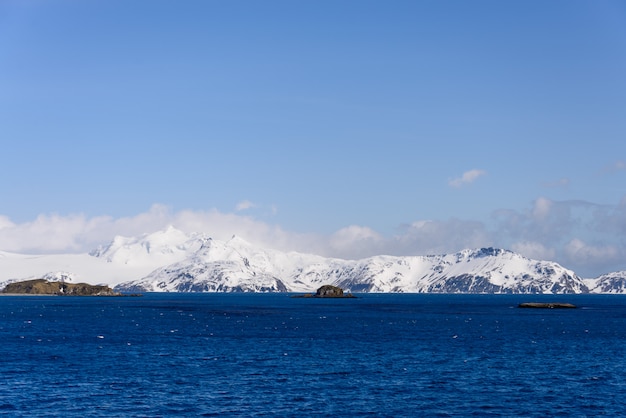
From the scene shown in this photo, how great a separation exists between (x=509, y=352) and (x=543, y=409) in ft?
148

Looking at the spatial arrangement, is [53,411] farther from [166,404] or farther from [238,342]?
[238,342]

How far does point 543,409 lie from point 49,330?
119933mm

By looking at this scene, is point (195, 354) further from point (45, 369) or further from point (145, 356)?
point (45, 369)

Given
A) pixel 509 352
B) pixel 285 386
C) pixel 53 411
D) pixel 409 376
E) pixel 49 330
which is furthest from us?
pixel 49 330

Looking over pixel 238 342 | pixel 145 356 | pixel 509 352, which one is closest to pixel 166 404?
pixel 145 356

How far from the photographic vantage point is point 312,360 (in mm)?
101875

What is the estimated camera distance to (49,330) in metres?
155

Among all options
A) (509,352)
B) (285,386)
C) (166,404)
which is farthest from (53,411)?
(509,352)

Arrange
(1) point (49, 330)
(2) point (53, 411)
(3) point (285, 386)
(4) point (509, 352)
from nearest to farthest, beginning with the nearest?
(2) point (53, 411) < (3) point (285, 386) < (4) point (509, 352) < (1) point (49, 330)

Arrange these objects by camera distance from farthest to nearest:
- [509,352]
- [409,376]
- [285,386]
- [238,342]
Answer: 1. [238,342]
2. [509,352]
3. [409,376]
4. [285,386]

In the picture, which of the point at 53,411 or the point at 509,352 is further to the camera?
the point at 509,352

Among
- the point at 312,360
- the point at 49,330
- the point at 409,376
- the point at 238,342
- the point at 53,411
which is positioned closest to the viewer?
the point at 53,411

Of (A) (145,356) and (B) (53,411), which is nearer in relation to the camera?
(B) (53,411)

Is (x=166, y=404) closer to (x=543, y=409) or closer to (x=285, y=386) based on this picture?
(x=285, y=386)
